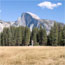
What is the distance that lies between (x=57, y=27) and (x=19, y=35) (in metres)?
16.8

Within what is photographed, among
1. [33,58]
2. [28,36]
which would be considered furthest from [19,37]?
[33,58]

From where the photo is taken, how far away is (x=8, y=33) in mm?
72000

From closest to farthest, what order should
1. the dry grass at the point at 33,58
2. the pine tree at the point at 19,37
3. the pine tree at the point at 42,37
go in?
1. the dry grass at the point at 33,58
2. the pine tree at the point at 42,37
3. the pine tree at the point at 19,37

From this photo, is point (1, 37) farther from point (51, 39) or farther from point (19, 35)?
point (51, 39)

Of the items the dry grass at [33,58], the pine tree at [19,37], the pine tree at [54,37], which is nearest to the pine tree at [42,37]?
the pine tree at [54,37]

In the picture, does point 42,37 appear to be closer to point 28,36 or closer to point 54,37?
point 28,36

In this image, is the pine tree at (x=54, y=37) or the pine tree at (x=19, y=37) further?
the pine tree at (x=19, y=37)

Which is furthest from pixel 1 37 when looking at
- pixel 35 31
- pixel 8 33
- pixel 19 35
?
pixel 35 31

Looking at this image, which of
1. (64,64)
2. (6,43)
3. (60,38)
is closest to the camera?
(64,64)

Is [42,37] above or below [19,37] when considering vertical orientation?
below

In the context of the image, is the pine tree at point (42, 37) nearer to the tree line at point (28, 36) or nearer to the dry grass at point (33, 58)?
the tree line at point (28, 36)

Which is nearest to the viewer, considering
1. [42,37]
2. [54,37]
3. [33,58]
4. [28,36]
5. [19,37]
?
[33,58]

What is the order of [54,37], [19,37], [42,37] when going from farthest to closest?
1. [42,37]
2. [19,37]
3. [54,37]

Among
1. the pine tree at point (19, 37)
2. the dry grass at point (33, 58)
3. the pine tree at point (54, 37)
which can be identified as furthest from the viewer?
the pine tree at point (19, 37)
